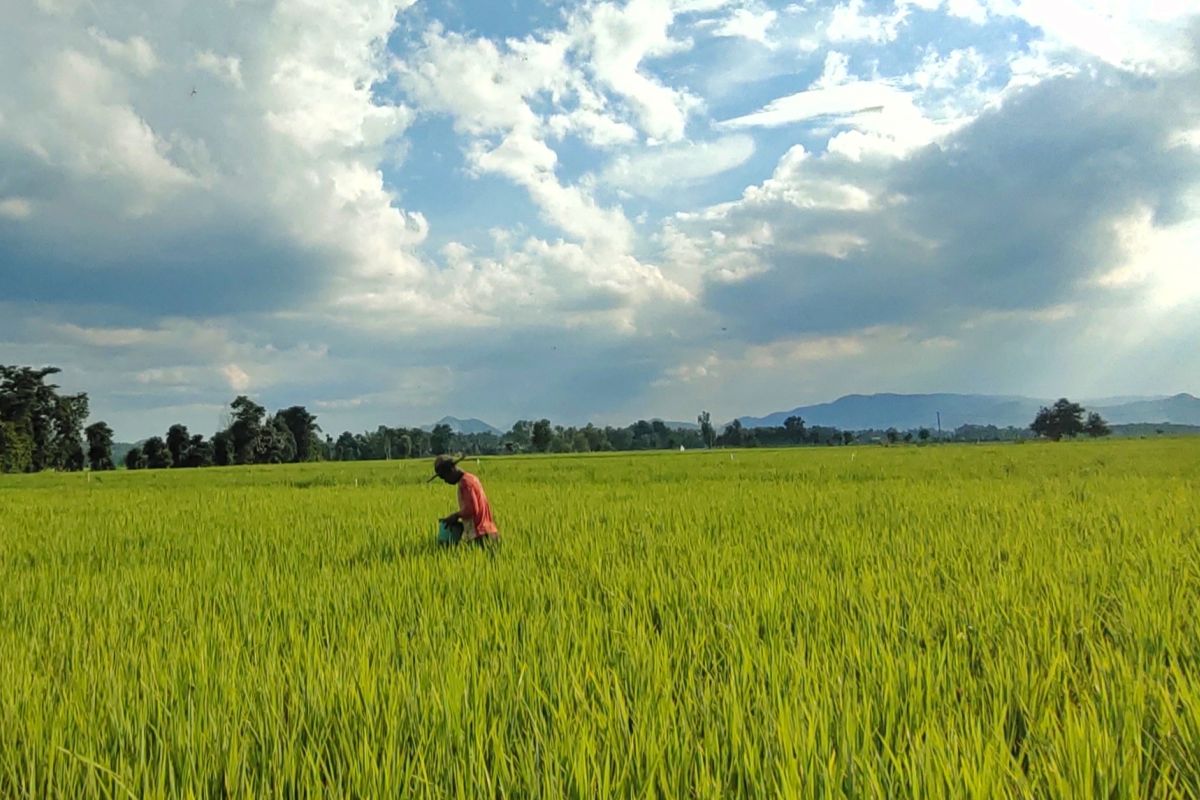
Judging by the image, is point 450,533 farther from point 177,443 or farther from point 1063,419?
point 1063,419

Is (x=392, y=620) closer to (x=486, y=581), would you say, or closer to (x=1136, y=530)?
(x=486, y=581)

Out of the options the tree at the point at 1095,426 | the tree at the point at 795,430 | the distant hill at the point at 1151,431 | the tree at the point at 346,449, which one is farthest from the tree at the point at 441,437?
the tree at the point at 1095,426

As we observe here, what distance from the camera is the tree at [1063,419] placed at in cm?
9188

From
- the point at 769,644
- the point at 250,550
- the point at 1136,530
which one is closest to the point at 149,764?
the point at 769,644

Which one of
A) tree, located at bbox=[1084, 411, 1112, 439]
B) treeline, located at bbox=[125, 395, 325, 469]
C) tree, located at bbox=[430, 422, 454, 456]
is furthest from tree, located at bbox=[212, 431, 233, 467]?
tree, located at bbox=[1084, 411, 1112, 439]

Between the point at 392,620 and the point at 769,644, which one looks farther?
the point at 392,620

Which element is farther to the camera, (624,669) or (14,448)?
(14,448)

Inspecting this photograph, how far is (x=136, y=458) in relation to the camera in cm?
6838

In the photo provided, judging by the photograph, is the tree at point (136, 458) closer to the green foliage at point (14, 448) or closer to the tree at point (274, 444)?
the tree at point (274, 444)

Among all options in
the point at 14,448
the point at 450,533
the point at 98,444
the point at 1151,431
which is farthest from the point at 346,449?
the point at 1151,431

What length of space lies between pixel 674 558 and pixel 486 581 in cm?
145

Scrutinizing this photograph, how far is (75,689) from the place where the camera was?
2473mm

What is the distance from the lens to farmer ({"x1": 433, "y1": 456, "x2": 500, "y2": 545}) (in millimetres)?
5402

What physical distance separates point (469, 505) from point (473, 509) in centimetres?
5
